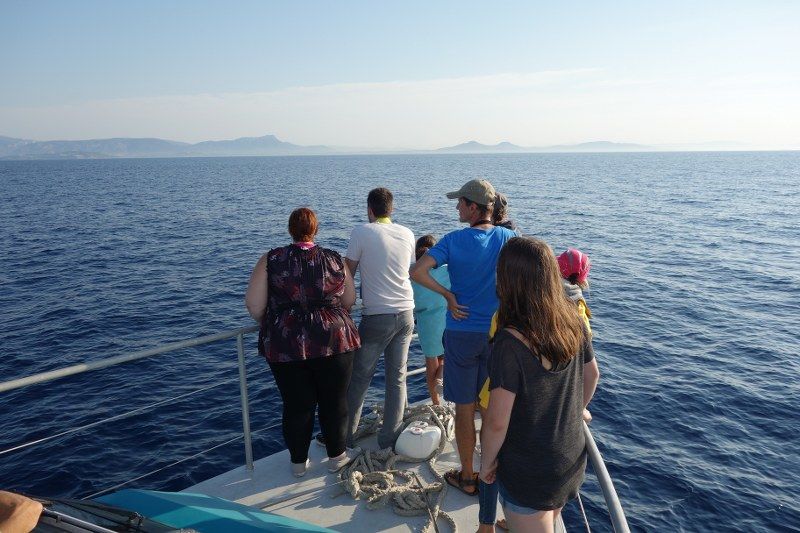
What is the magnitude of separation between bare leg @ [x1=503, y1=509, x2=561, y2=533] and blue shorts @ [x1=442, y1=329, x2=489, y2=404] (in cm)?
130

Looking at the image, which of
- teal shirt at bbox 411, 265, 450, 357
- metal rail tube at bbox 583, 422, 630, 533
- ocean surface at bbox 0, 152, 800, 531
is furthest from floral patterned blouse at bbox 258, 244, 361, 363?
ocean surface at bbox 0, 152, 800, 531

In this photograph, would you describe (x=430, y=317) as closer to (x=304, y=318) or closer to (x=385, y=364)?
(x=385, y=364)

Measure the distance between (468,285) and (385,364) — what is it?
1.25 meters

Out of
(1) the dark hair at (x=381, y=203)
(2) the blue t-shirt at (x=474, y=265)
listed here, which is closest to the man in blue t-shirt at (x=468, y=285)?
(2) the blue t-shirt at (x=474, y=265)

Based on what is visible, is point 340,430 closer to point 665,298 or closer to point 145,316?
point 145,316

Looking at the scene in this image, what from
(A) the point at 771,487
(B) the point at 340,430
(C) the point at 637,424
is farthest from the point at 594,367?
(C) the point at 637,424

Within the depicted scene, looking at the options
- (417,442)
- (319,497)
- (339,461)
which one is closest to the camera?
(319,497)

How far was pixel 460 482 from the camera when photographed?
4109 mm

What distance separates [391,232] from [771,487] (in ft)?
30.1

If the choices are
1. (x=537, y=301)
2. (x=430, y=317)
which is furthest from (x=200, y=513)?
(x=430, y=317)

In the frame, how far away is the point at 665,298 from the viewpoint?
20328 millimetres

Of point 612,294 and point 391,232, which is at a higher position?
point 391,232

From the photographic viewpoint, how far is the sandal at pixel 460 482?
4.06 m

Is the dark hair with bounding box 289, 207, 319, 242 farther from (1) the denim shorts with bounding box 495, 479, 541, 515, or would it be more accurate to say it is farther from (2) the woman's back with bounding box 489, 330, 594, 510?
(1) the denim shorts with bounding box 495, 479, 541, 515
